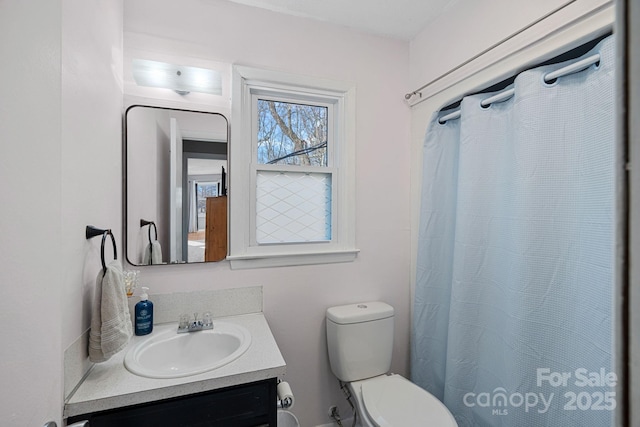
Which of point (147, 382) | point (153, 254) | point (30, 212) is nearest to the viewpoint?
point (30, 212)

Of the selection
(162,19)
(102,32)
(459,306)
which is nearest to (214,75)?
(162,19)

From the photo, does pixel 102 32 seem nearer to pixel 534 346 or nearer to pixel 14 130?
pixel 14 130

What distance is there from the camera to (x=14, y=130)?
2.08 ft

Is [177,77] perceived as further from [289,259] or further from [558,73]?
[558,73]

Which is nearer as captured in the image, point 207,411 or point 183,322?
point 207,411

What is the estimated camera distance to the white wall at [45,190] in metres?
0.62

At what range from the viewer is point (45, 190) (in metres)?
0.74

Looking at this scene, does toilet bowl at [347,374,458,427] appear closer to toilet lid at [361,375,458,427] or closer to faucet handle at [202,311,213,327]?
toilet lid at [361,375,458,427]

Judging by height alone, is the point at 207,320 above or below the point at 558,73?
below

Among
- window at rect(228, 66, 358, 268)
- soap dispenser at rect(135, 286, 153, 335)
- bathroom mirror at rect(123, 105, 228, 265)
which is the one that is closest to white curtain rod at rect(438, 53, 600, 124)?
window at rect(228, 66, 358, 268)

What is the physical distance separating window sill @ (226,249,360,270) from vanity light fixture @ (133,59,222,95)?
883 millimetres

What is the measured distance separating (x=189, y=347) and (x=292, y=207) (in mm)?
878

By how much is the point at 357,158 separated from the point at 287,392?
127 cm

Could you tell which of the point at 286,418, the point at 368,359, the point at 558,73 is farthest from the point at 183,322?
the point at 558,73
